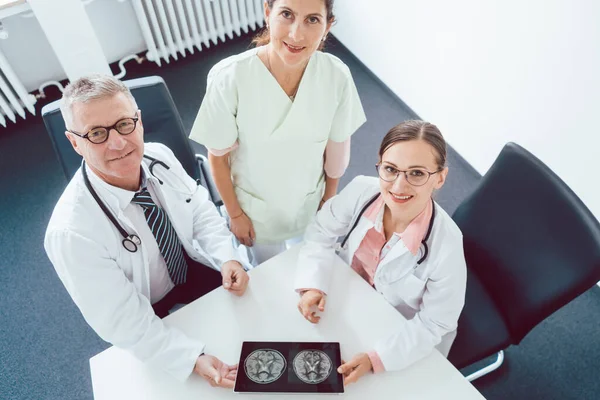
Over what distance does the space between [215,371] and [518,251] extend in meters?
1.00

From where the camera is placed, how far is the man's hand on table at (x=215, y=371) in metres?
1.08

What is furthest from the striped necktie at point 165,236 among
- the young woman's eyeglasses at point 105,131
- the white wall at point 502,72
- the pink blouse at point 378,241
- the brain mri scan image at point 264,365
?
the white wall at point 502,72

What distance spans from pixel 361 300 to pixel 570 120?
142 centimetres

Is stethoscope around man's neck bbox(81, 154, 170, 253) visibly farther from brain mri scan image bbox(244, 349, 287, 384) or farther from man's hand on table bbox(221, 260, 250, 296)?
brain mri scan image bbox(244, 349, 287, 384)

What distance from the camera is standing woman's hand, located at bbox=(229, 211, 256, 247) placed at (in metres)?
1.62

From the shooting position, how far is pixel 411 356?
1123mm

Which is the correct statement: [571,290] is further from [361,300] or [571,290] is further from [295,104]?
[295,104]

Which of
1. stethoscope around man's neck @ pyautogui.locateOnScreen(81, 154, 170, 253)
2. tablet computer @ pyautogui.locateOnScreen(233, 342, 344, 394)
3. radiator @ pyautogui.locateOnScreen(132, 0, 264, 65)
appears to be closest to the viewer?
tablet computer @ pyautogui.locateOnScreen(233, 342, 344, 394)

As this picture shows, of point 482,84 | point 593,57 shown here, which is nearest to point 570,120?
point 593,57

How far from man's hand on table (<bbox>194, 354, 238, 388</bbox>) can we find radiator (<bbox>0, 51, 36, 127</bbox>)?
2.34m

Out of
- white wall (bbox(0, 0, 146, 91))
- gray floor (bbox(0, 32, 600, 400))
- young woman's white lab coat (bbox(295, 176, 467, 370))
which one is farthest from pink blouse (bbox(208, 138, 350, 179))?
white wall (bbox(0, 0, 146, 91))

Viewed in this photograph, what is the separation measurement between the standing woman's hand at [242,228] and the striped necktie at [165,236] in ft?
0.74

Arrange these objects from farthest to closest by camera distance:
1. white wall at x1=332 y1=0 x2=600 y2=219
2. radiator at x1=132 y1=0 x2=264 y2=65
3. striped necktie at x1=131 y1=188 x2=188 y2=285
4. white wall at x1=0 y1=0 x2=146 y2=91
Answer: radiator at x1=132 y1=0 x2=264 y2=65 → white wall at x1=0 y1=0 x2=146 y2=91 → white wall at x1=332 y1=0 x2=600 y2=219 → striped necktie at x1=131 y1=188 x2=188 y2=285

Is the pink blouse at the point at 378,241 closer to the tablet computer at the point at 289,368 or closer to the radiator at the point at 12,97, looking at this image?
the tablet computer at the point at 289,368
